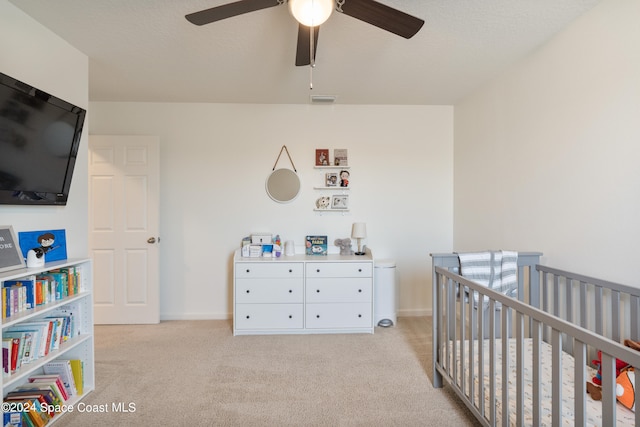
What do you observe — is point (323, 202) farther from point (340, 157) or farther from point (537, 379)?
point (537, 379)

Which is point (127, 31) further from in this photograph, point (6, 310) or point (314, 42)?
point (6, 310)

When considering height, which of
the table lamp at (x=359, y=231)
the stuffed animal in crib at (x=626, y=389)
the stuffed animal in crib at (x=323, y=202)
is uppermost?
the stuffed animal in crib at (x=323, y=202)

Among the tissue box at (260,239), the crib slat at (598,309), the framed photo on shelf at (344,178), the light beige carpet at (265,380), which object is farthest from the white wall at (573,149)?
the tissue box at (260,239)

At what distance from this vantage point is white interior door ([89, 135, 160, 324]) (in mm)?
3236

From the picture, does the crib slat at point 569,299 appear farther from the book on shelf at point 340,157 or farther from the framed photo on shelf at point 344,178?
the book on shelf at point 340,157

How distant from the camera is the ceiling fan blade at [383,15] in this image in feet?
4.54

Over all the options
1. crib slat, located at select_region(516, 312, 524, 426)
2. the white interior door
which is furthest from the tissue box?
crib slat, located at select_region(516, 312, 524, 426)

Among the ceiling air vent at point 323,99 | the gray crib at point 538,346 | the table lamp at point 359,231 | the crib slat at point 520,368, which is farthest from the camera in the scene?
the table lamp at point 359,231

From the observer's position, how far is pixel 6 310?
1.59 m

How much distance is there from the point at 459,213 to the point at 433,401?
2.04 meters

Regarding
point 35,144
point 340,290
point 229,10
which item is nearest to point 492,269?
point 340,290

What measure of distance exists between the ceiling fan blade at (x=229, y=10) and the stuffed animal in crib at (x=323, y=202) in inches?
87.1

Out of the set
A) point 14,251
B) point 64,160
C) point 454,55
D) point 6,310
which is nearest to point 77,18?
point 64,160

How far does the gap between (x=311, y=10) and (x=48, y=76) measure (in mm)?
1796
